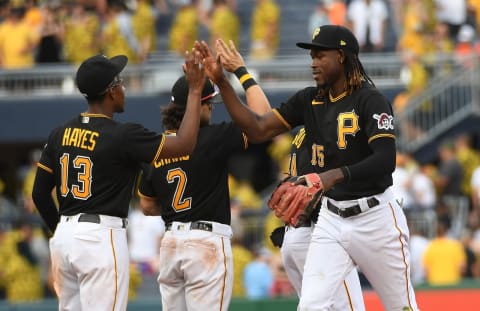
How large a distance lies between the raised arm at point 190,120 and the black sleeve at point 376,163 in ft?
3.15

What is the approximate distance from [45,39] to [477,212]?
747 cm

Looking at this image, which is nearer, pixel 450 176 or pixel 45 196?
pixel 45 196

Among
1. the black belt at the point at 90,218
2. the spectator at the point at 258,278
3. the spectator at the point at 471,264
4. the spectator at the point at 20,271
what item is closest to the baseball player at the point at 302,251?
the black belt at the point at 90,218

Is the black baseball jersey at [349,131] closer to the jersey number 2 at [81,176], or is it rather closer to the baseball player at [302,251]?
the baseball player at [302,251]

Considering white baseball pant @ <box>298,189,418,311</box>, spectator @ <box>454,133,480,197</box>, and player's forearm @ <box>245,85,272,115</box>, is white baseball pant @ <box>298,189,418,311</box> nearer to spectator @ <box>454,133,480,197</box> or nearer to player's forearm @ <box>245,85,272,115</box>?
player's forearm @ <box>245,85,272,115</box>

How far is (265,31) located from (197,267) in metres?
11.6

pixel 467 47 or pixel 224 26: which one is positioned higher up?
pixel 224 26

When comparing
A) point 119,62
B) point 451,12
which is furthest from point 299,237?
point 451,12

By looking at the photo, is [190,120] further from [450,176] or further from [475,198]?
[450,176]

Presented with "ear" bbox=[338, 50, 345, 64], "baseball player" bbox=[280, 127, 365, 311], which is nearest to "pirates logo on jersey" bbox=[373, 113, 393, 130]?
"ear" bbox=[338, 50, 345, 64]

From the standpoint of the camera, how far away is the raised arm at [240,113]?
25.5 feet

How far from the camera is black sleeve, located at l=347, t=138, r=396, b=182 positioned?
7.39 meters

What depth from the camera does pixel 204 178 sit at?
819 cm

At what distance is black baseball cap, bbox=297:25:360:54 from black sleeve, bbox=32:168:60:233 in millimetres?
1839
